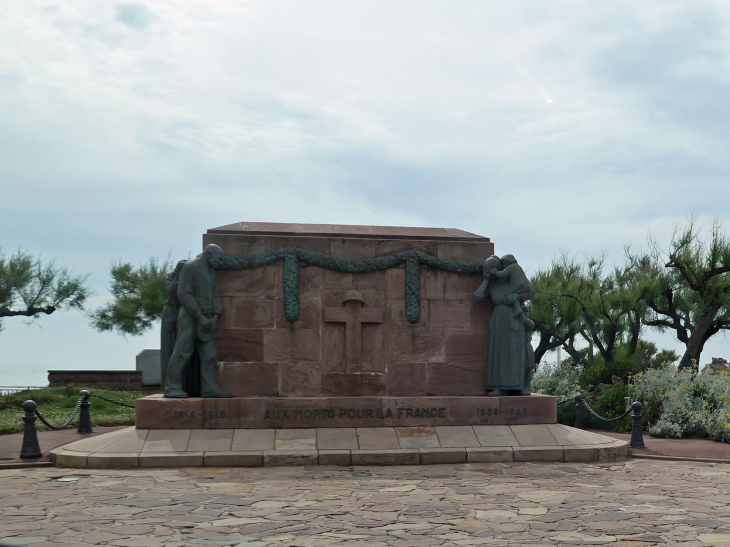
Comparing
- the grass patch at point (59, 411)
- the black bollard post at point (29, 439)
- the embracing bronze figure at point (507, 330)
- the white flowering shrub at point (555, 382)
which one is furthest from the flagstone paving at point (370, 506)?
the white flowering shrub at point (555, 382)

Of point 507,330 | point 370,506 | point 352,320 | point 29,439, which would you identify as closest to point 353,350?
point 352,320

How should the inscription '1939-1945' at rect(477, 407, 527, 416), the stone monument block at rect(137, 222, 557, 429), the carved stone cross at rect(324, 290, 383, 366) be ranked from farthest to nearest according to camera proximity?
the carved stone cross at rect(324, 290, 383, 366), the inscription '1939-1945' at rect(477, 407, 527, 416), the stone monument block at rect(137, 222, 557, 429)

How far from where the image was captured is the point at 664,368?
17938 millimetres

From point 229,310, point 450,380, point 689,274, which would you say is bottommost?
point 450,380

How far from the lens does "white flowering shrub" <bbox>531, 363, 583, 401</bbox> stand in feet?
61.5

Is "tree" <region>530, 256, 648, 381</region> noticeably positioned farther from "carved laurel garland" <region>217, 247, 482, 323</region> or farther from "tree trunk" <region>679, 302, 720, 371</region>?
"carved laurel garland" <region>217, 247, 482, 323</region>

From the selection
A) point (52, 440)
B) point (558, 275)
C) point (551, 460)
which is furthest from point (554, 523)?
point (558, 275)

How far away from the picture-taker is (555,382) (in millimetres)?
19078

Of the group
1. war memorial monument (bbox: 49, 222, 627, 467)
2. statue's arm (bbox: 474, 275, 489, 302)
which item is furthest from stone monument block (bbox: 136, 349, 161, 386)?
statue's arm (bbox: 474, 275, 489, 302)

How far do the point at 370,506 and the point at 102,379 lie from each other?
2118cm

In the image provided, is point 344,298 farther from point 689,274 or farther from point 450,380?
point 689,274

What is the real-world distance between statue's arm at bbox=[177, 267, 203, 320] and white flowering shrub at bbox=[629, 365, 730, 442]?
8829 millimetres

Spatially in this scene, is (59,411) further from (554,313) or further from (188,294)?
(554,313)

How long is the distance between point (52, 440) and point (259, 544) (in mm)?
7797
